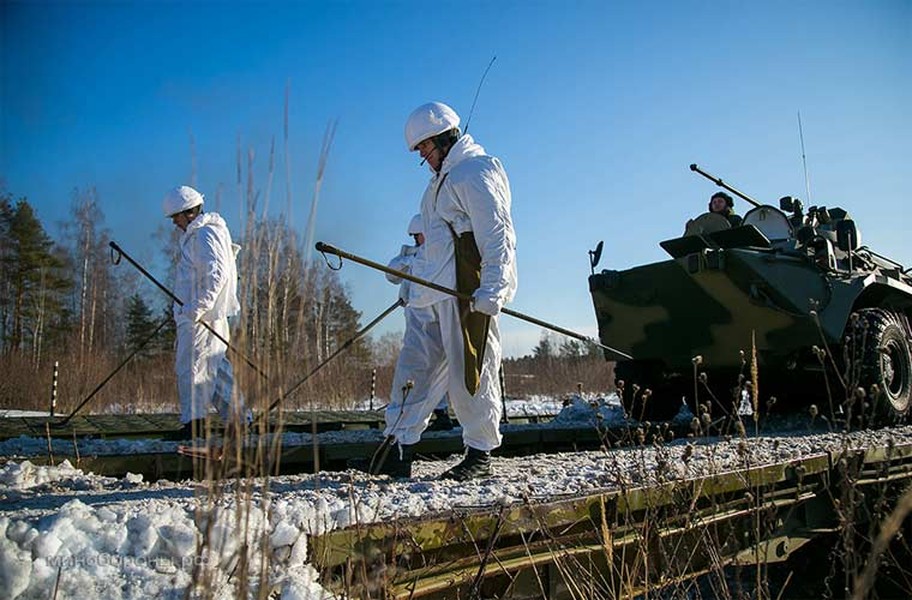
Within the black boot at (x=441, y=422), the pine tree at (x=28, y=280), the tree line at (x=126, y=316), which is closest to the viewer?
the tree line at (x=126, y=316)

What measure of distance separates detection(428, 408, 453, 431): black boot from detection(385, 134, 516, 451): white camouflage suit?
384cm

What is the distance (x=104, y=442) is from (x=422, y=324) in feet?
9.72

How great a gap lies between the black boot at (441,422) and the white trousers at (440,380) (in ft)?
12.5

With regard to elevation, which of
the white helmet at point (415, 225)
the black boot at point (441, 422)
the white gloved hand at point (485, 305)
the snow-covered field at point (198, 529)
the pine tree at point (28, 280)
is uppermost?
the pine tree at point (28, 280)

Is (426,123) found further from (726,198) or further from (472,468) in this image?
(726,198)

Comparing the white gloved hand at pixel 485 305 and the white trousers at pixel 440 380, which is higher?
the white gloved hand at pixel 485 305

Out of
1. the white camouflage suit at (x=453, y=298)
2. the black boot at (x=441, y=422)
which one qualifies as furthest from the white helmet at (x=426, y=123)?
the black boot at (x=441, y=422)

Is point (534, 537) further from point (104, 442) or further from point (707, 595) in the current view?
point (104, 442)

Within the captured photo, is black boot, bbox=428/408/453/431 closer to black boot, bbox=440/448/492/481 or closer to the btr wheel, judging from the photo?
the btr wheel

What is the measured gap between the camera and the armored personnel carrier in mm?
6902

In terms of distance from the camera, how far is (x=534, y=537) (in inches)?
112

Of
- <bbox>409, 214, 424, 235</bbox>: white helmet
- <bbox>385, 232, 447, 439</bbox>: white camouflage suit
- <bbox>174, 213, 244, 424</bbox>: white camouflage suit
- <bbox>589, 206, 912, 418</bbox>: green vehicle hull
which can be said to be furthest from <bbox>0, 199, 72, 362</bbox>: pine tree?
<bbox>385, 232, 447, 439</bbox>: white camouflage suit

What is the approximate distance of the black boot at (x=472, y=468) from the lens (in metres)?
3.69

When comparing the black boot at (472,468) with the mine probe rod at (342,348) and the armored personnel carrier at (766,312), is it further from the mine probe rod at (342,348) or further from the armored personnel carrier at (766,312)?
the armored personnel carrier at (766,312)
